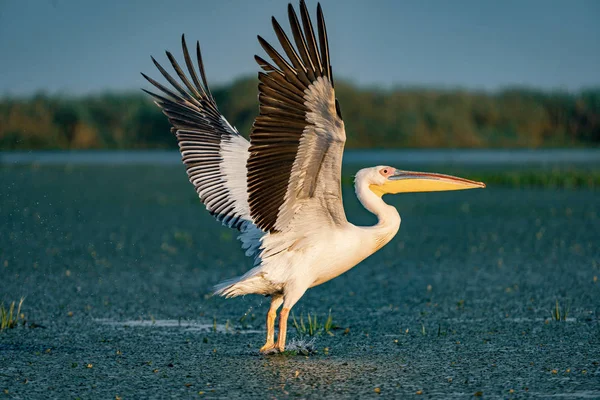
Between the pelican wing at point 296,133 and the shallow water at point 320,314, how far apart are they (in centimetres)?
111

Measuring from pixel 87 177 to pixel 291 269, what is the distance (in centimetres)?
2423

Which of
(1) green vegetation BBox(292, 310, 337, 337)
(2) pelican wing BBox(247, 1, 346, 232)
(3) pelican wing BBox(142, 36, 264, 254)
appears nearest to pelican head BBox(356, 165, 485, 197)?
(2) pelican wing BBox(247, 1, 346, 232)

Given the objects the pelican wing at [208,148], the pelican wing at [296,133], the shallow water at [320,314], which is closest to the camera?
the pelican wing at [296,133]

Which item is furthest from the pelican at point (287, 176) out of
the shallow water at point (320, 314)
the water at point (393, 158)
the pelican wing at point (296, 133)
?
the water at point (393, 158)

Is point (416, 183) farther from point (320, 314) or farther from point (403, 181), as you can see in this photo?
point (320, 314)

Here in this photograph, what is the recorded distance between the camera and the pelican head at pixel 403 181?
6801mm

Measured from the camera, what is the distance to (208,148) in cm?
736

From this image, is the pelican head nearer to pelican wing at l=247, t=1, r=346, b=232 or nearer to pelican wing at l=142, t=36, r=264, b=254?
pelican wing at l=247, t=1, r=346, b=232

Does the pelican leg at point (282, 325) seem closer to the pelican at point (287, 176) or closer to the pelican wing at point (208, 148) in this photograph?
the pelican at point (287, 176)

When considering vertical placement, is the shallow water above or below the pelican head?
below

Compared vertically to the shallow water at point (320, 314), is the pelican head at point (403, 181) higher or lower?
higher

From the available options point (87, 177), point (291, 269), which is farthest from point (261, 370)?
point (87, 177)

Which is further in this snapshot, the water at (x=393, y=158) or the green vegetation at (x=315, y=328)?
the water at (x=393, y=158)

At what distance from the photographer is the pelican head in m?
6.80
